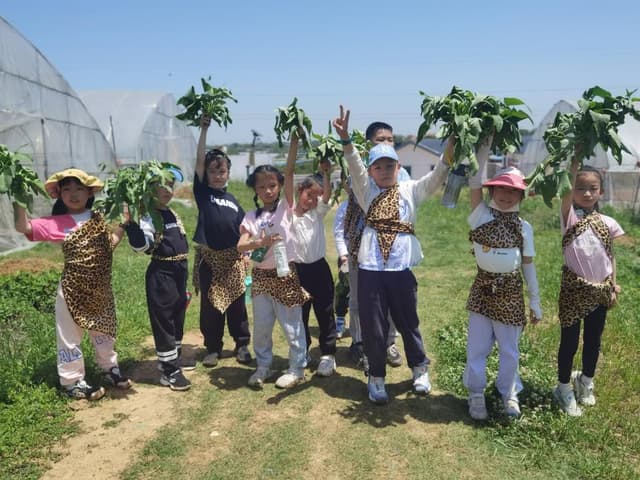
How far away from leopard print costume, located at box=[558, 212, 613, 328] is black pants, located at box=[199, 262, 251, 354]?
2.79 m

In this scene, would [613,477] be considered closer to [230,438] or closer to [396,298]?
[396,298]

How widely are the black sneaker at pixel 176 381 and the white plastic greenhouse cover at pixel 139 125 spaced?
14.4 m

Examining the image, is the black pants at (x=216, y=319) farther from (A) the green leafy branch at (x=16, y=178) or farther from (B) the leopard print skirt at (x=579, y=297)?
(B) the leopard print skirt at (x=579, y=297)

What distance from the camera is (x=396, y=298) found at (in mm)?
3832

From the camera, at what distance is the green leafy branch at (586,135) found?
320 cm

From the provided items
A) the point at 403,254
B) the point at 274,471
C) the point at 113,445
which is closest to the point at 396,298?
the point at 403,254

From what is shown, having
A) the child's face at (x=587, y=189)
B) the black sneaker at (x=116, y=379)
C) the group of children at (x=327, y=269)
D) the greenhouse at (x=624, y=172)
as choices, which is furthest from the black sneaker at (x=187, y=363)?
the greenhouse at (x=624, y=172)

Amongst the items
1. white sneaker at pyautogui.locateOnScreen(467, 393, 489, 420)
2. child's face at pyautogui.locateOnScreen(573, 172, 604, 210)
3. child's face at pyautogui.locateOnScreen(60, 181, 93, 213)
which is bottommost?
white sneaker at pyautogui.locateOnScreen(467, 393, 489, 420)

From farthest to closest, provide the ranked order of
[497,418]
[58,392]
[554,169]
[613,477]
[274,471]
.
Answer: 1. [58,392]
2. [497,418]
3. [554,169]
4. [274,471]
5. [613,477]

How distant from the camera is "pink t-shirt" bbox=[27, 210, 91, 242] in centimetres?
379

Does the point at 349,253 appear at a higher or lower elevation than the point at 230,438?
higher

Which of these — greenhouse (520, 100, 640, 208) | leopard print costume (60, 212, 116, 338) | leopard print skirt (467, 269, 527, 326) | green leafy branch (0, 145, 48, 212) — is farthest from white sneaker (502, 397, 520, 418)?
greenhouse (520, 100, 640, 208)

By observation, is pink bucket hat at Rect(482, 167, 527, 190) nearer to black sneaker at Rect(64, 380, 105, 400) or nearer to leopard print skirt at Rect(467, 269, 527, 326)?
leopard print skirt at Rect(467, 269, 527, 326)

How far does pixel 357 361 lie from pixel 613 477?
228 cm
